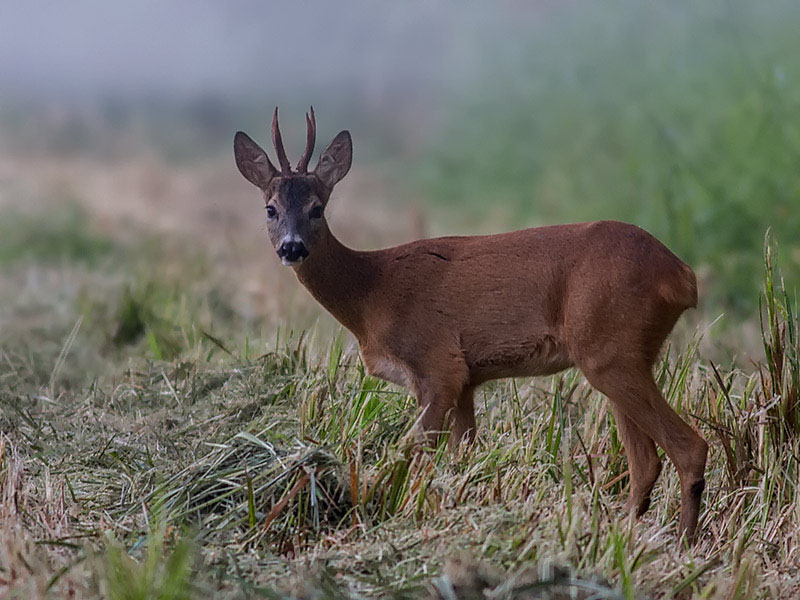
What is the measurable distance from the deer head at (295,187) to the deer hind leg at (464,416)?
933mm

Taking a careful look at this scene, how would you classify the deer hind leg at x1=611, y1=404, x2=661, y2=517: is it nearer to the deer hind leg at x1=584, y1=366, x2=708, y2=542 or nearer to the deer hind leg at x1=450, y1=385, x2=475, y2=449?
the deer hind leg at x1=584, y1=366, x2=708, y2=542

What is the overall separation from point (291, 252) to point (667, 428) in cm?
174

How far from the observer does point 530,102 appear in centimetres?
1758

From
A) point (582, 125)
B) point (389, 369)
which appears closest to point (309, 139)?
point (389, 369)

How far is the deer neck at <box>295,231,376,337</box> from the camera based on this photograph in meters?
6.07

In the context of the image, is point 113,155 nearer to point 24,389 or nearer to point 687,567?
point 24,389

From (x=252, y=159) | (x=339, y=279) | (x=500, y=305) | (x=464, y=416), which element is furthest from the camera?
(x=252, y=159)

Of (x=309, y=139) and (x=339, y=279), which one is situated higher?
(x=309, y=139)

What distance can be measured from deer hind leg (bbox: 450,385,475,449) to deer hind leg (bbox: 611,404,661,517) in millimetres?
668

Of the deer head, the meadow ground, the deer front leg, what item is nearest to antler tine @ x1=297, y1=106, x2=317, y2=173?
the deer head

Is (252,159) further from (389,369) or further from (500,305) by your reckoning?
(500,305)

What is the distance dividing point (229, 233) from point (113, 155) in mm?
4941

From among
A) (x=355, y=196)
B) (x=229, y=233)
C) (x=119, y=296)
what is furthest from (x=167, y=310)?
(x=355, y=196)

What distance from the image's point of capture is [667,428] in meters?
5.31
